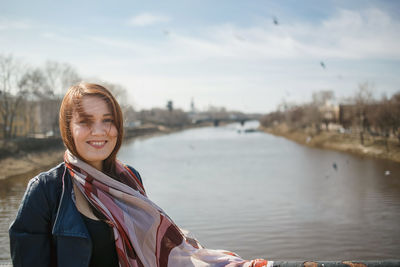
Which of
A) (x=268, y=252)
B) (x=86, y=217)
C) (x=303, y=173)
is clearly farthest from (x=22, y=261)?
(x=303, y=173)

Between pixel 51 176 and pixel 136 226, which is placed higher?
pixel 51 176

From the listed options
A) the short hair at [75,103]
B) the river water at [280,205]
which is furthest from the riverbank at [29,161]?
the short hair at [75,103]

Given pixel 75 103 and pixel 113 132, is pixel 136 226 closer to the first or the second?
pixel 113 132

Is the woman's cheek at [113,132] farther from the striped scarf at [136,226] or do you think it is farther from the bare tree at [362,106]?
the bare tree at [362,106]

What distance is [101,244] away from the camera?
1375mm

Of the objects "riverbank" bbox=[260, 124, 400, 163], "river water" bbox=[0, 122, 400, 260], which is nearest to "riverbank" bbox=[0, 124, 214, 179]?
"river water" bbox=[0, 122, 400, 260]

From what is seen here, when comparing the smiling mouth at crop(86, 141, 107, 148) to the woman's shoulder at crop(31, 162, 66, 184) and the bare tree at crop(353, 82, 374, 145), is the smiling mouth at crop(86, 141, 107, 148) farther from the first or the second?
the bare tree at crop(353, 82, 374, 145)

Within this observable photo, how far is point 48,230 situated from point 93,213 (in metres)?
0.16

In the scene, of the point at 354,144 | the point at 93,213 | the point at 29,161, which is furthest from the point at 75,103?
the point at 354,144

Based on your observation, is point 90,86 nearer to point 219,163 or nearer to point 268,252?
point 268,252

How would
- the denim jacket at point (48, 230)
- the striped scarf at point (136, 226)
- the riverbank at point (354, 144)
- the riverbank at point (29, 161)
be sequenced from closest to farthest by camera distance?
the denim jacket at point (48, 230) < the striped scarf at point (136, 226) < the riverbank at point (29, 161) < the riverbank at point (354, 144)

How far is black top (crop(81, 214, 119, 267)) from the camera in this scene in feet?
4.46

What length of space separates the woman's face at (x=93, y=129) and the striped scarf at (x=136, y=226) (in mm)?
52

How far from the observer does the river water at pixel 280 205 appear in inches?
366
